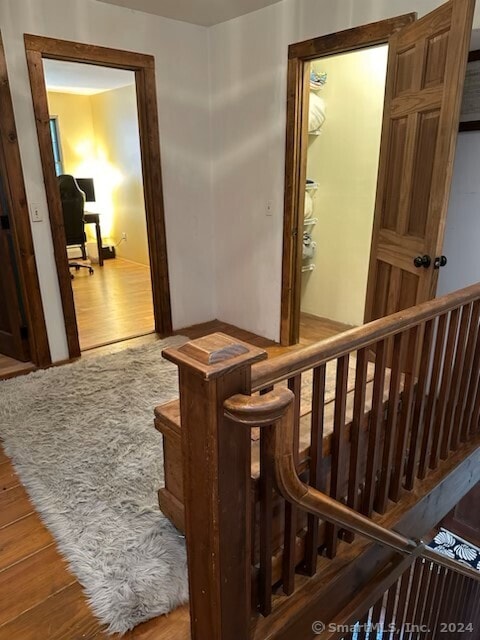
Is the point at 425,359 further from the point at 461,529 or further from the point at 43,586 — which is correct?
the point at 461,529

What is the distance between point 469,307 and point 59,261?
2572 millimetres

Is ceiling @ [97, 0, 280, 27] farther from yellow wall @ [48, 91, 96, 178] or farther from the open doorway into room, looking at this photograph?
yellow wall @ [48, 91, 96, 178]

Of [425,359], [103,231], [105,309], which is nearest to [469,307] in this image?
[425,359]

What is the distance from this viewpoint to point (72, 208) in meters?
5.51

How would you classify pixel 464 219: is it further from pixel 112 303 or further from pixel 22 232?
pixel 112 303

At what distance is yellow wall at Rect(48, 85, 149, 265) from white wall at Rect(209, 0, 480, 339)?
2797 mm

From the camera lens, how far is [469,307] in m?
1.84

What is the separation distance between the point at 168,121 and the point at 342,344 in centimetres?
290

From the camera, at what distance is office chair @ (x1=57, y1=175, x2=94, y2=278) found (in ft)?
17.7

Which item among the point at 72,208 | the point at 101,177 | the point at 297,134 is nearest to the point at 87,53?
the point at 297,134

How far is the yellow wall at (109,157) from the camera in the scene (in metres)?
6.24

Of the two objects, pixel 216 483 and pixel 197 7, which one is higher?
pixel 197 7

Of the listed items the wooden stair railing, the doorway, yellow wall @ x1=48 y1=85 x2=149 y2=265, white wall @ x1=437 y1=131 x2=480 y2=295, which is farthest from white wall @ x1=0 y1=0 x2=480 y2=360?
yellow wall @ x1=48 y1=85 x2=149 y2=265

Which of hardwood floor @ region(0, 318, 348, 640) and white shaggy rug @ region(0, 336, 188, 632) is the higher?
white shaggy rug @ region(0, 336, 188, 632)
